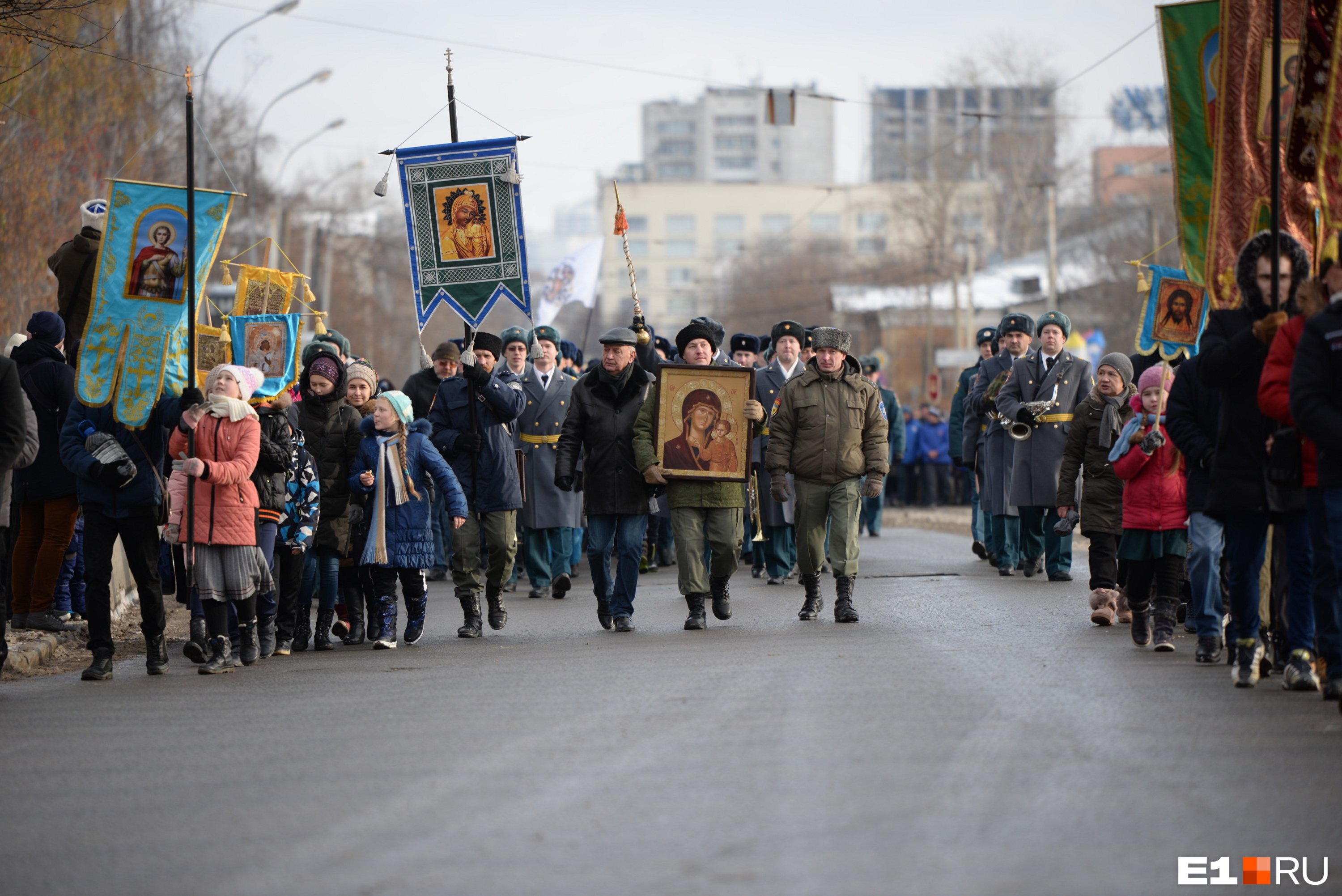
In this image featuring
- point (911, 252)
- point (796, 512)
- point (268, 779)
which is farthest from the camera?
point (911, 252)

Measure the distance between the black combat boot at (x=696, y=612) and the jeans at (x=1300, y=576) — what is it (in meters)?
4.25

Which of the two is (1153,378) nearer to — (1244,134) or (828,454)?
(1244,134)

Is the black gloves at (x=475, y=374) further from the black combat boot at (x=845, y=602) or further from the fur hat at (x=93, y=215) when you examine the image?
the fur hat at (x=93, y=215)

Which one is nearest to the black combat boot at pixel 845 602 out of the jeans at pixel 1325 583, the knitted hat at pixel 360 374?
the knitted hat at pixel 360 374

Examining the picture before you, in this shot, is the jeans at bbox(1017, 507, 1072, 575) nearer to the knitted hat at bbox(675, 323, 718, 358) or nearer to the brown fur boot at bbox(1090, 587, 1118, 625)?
the brown fur boot at bbox(1090, 587, 1118, 625)

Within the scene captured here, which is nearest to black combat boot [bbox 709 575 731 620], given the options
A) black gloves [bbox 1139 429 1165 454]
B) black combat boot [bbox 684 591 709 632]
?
black combat boot [bbox 684 591 709 632]

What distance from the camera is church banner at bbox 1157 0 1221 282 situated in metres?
10.4

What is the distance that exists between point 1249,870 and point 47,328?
852 cm

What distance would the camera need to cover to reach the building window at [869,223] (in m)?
135

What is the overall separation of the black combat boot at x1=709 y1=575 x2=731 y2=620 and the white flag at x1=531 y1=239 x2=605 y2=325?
11.6 meters

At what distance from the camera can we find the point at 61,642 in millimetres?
11273

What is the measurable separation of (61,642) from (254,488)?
249 centimetres

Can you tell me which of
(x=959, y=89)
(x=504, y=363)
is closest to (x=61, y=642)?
(x=504, y=363)

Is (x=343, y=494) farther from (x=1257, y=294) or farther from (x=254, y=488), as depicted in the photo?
(x=1257, y=294)
